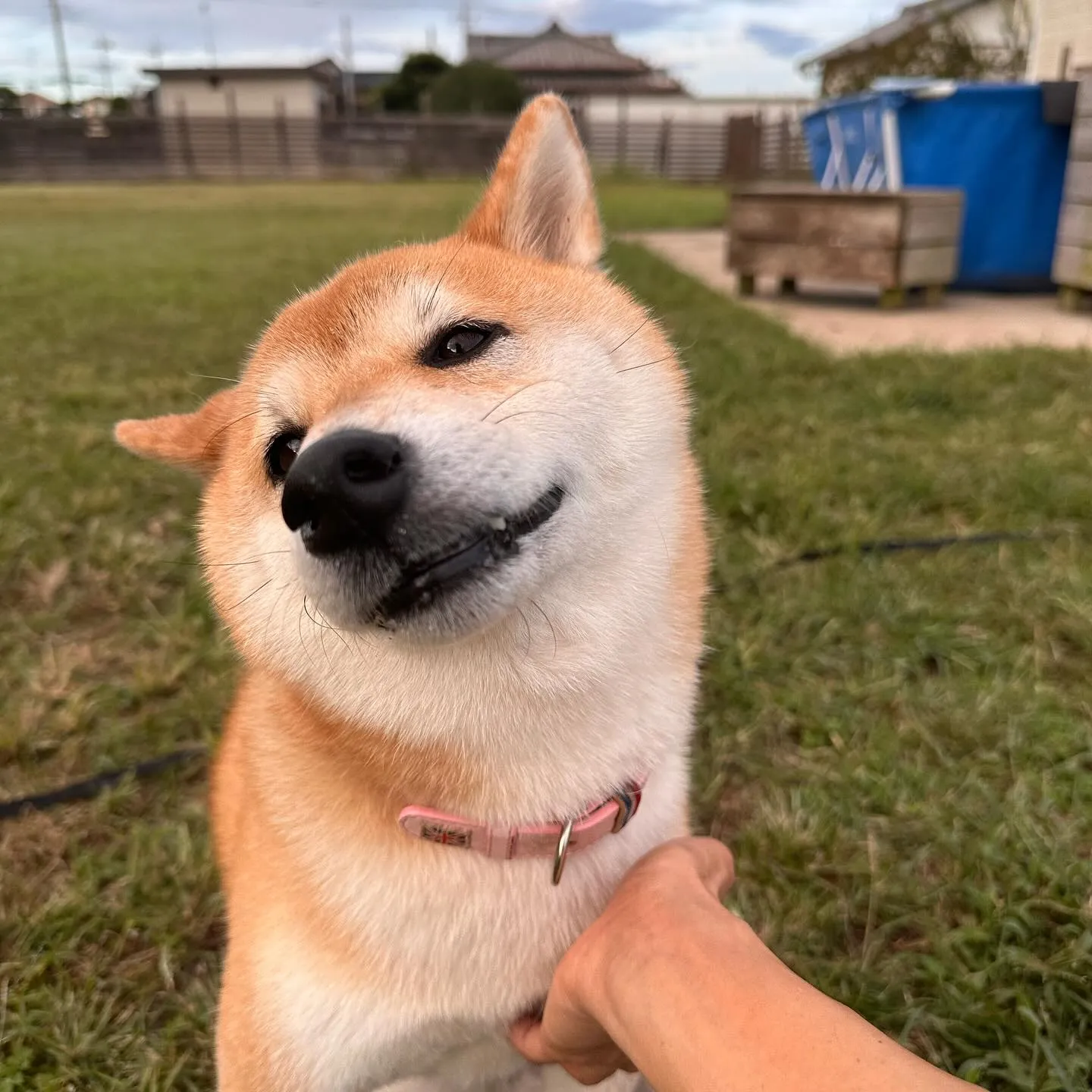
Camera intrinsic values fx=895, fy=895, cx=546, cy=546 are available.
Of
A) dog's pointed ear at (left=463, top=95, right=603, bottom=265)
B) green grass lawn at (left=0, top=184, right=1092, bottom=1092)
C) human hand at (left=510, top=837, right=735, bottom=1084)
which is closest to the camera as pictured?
human hand at (left=510, top=837, right=735, bottom=1084)

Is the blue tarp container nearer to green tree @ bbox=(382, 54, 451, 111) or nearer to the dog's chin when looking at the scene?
the dog's chin

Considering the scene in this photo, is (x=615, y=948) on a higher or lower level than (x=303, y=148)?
lower

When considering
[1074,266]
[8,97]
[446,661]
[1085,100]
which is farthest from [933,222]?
[8,97]

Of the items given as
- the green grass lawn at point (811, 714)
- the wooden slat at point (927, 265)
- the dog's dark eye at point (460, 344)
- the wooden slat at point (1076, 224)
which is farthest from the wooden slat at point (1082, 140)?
the dog's dark eye at point (460, 344)

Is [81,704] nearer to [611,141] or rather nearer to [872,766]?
[872,766]

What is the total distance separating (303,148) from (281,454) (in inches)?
1416

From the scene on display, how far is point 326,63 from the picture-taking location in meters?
56.6

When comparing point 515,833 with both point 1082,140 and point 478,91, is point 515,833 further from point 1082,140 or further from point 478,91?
point 478,91

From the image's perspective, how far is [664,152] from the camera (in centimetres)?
3006

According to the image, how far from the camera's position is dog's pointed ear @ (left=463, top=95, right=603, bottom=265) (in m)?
1.76

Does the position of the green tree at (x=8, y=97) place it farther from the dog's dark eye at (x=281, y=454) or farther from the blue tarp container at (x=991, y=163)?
the dog's dark eye at (x=281, y=454)

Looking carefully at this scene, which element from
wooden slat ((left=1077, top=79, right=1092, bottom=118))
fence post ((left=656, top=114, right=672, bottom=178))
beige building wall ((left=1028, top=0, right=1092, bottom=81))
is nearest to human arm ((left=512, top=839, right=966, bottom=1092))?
wooden slat ((left=1077, top=79, right=1092, bottom=118))

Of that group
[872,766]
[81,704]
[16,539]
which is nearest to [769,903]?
[872,766]

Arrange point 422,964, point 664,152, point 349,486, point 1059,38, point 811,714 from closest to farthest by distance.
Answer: point 349,486 < point 422,964 < point 811,714 < point 1059,38 < point 664,152
